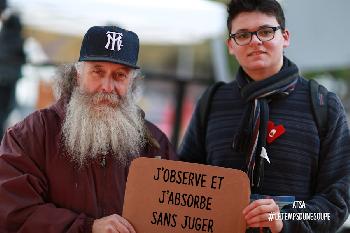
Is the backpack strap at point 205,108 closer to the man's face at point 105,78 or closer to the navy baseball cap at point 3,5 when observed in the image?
the man's face at point 105,78

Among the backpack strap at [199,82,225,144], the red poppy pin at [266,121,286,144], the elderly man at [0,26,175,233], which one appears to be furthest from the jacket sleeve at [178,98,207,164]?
the red poppy pin at [266,121,286,144]

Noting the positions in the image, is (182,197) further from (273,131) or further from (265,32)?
(265,32)

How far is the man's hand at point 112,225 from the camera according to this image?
2805 mm

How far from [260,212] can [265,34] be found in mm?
975

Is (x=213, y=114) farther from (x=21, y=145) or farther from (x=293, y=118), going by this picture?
(x=21, y=145)

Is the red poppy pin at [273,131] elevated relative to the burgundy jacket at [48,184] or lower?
elevated

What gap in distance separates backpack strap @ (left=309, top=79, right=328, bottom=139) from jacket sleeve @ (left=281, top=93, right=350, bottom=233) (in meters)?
0.02

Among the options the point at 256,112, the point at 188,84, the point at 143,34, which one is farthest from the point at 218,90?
the point at 143,34

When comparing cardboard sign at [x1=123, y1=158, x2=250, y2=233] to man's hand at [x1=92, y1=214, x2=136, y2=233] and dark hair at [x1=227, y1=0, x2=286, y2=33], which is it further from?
dark hair at [x1=227, y1=0, x2=286, y2=33]

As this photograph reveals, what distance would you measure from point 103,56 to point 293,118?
1044 millimetres

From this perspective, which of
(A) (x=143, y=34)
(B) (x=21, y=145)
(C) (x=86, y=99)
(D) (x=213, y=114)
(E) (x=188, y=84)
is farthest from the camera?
(A) (x=143, y=34)

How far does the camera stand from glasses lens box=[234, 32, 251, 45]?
3.17 m

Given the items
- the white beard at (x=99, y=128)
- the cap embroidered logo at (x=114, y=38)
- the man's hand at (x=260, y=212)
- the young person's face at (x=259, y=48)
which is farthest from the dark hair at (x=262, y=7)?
the man's hand at (x=260, y=212)

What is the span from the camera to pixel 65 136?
312 centimetres
